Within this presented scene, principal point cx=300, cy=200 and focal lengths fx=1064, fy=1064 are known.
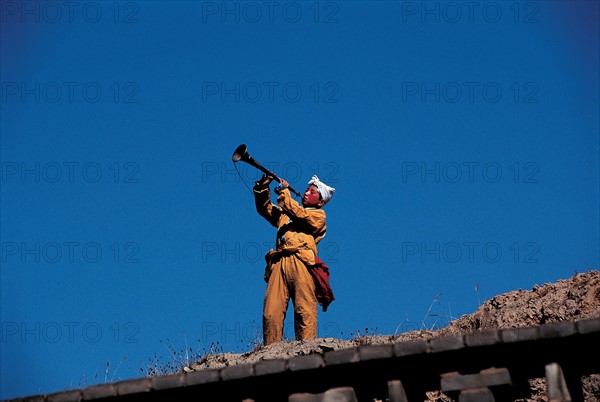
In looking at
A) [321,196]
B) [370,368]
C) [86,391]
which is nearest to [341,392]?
[370,368]

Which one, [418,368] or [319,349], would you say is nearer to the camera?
[418,368]

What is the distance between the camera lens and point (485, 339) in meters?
9.55

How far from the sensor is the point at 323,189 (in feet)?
53.0

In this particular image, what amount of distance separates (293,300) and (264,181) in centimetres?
178

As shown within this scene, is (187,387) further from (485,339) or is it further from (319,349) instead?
(319,349)

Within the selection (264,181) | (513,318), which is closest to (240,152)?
(264,181)

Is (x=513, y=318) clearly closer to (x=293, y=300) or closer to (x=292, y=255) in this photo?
(x=293, y=300)

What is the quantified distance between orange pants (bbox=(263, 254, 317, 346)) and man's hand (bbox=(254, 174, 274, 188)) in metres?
1.11

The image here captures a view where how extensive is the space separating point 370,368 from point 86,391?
2641 mm

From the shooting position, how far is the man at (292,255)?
15.1 meters

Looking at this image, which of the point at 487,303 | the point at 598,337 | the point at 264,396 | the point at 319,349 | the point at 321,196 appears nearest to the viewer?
the point at 598,337

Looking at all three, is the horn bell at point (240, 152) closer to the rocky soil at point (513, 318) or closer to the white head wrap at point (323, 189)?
the white head wrap at point (323, 189)

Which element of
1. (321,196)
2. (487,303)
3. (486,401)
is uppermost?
(321,196)

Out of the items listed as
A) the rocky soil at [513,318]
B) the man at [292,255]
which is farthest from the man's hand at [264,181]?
the rocky soil at [513,318]
